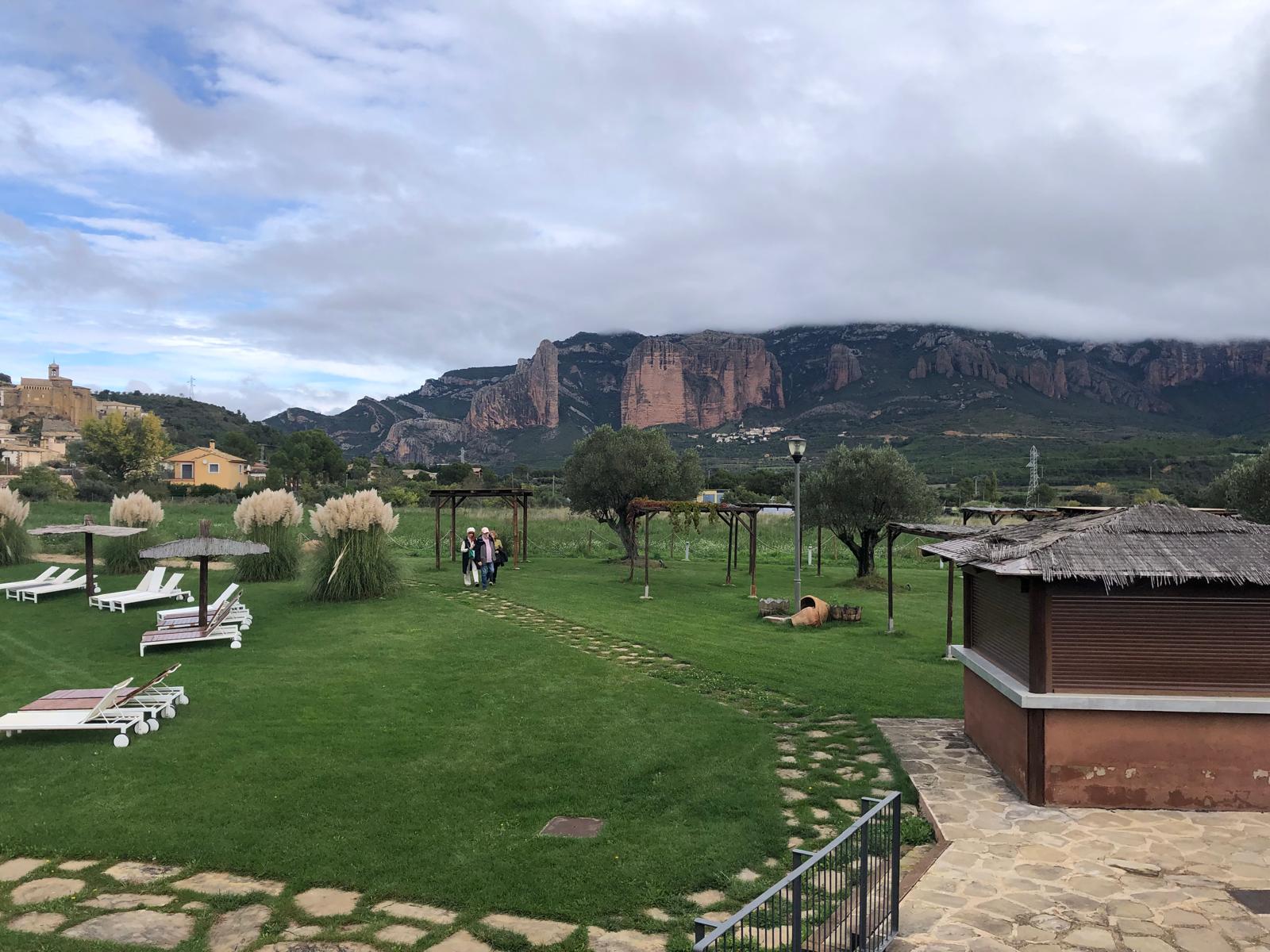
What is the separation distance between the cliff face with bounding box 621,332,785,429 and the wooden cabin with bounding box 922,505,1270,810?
4114 inches

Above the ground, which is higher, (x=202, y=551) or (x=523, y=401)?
(x=523, y=401)

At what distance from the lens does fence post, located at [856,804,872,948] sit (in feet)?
12.2

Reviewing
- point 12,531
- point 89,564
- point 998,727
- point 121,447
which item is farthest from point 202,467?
point 998,727

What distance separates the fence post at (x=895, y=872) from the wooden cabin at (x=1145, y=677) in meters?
2.31

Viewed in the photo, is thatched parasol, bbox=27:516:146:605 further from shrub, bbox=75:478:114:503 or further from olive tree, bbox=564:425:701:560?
shrub, bbox=75:478:114:503

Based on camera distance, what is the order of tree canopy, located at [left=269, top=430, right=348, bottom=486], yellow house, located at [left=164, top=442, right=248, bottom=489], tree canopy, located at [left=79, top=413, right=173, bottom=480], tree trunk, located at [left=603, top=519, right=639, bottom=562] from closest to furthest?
tree trunk, located at [left=603, top=519, right=639, bottom=562], tree canopy, located at [left=79, top=413, right=173, bottom=480], tree canopy, located at [left=269, top=430, right=348, bottom=486], yellow house, located at [left=164, top=442, right=248, bottom=489]

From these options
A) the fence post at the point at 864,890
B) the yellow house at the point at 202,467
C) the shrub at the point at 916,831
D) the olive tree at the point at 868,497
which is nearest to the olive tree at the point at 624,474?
the olive tree at the point at 868,497

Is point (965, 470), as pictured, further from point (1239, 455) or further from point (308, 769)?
point (308, 769)

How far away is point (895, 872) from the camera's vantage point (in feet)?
13.6

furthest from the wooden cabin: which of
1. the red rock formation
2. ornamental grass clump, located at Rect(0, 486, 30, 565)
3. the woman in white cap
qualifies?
the red rock formation

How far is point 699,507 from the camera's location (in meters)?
18.3

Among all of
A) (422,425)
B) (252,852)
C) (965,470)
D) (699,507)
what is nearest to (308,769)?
(252,852)

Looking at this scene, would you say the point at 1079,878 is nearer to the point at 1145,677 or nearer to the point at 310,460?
the point at 1145,677

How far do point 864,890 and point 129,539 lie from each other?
19484mm
